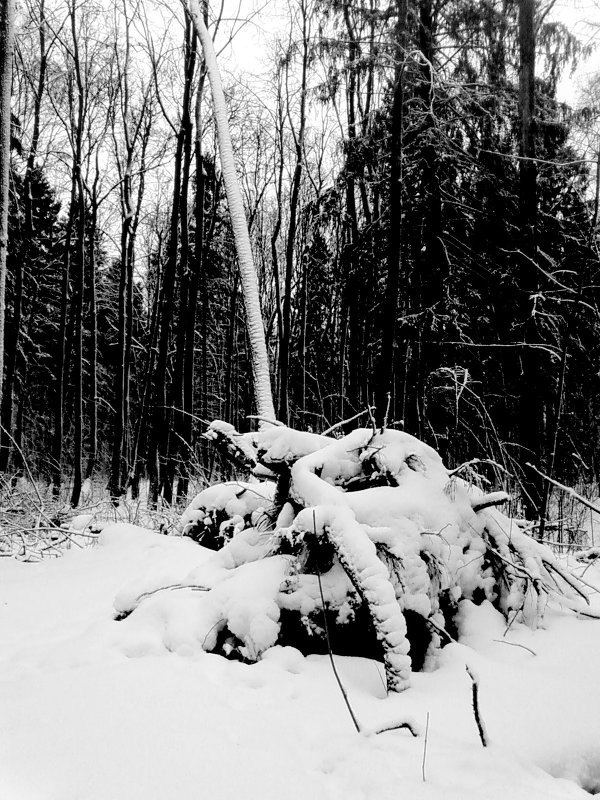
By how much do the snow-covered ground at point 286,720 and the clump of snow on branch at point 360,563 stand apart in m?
0.14

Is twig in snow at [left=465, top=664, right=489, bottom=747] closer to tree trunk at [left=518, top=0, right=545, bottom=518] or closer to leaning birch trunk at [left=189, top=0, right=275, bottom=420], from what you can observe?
leaning birch trunk at [left=189, top=0, right=275, bottom=420]

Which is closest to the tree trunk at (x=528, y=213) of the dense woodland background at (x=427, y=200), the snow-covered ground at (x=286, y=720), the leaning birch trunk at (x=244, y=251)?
the dense woodland background at (x=427, y=200)

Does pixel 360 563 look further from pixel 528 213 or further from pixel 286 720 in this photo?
pixel 528 213

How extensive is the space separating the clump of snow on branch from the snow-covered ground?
5.6 inches

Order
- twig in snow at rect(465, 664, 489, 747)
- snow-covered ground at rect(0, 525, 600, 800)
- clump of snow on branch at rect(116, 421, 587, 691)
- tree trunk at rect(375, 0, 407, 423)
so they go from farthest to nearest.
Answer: tree trunk at rect(375, 0, 407, 423) < clump of snow on branch at rect(116, 421, 587, 691) < twig in snow at rect(465, 664, 489, 747) < snow-covered ground at rect(0, 525, 600, 800)

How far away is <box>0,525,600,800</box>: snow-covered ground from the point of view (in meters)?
1.50

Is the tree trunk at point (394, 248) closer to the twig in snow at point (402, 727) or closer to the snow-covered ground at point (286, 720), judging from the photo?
the snow-covered ground at point (286, 720)

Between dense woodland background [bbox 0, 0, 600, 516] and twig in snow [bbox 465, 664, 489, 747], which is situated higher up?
dense woodland background [bbox 0, 0, 600, 516]

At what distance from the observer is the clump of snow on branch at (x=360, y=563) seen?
243cm

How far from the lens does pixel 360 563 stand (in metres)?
2.25

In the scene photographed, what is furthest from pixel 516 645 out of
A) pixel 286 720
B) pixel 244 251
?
pixel 244 251

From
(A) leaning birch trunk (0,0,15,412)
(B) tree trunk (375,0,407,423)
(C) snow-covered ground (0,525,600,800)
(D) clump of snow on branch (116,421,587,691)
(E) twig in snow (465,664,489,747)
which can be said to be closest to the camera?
(C) snow-covered ground (0,525,600,800)

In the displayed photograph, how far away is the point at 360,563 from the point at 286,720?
69cm

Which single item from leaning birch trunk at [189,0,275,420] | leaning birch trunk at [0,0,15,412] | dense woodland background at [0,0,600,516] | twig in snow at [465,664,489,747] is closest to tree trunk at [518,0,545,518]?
dense woodland background at [0,0,600,516]
